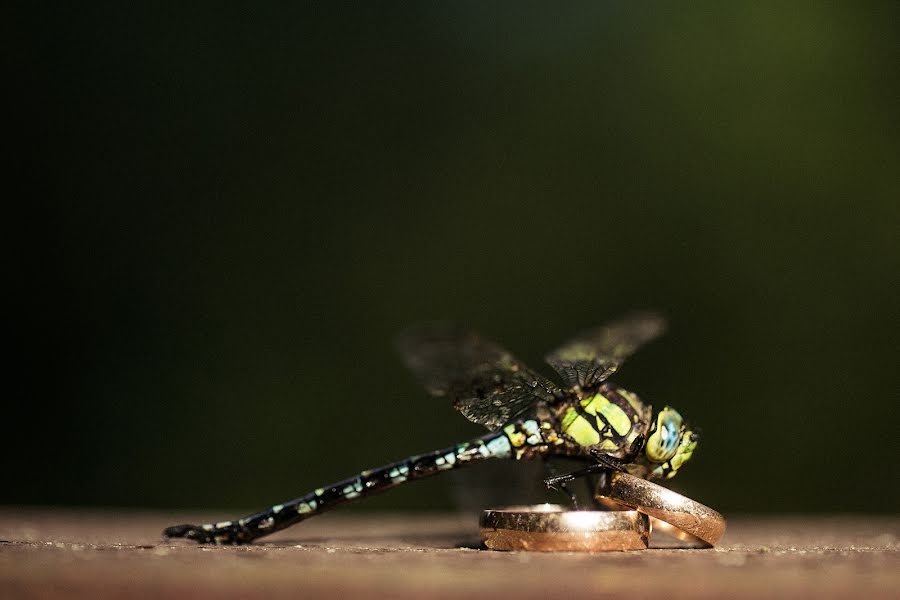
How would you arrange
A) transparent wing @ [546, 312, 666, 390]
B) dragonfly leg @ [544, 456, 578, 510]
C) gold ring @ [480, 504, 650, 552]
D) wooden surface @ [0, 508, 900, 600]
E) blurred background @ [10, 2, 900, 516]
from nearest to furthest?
wooden surface @ [0, 508, 900, 600] < gold ring @ [480, 504, 650, 552] < transparent wing @ [546, 312, 666, 390] < dragonfly leg @ [544, 456, 578, 510] < blurred background @ [10, 2, 900, 516]

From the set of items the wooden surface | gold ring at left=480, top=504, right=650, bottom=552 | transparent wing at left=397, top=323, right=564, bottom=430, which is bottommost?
the wooden surface

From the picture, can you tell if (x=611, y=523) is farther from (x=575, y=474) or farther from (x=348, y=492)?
(x=348, y=492)

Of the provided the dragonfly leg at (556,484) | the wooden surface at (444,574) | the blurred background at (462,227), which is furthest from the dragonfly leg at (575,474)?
the blurred background at (462,227)

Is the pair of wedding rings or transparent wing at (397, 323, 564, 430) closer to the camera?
the pair of wedding rings

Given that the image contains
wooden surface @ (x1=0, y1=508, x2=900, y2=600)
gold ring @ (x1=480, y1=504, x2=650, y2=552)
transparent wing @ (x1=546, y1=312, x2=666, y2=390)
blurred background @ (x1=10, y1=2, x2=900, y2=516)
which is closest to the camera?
wooden surface @ (x1=0, y1=508, x2=900, y2=600)

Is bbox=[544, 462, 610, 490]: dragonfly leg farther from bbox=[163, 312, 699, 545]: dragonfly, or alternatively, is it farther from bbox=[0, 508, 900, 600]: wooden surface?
bbox=[0, 508, 900, 600]: wooden surface

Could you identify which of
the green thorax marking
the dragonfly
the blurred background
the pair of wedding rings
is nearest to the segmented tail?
the dragonfly

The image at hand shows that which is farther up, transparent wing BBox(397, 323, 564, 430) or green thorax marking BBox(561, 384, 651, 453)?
transparent wing BBox(397, 323, 564, 430)

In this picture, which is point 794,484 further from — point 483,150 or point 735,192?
point 483,150

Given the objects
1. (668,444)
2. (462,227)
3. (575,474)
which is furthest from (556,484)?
(462,227)
